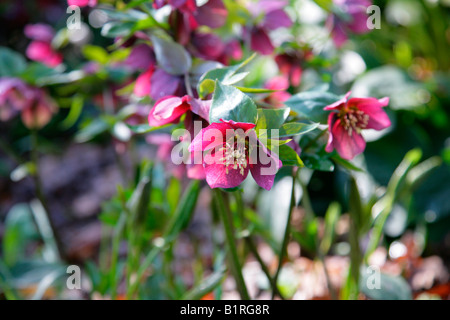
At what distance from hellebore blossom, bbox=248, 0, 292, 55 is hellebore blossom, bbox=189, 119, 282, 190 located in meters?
0.29

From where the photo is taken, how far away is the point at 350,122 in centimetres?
52

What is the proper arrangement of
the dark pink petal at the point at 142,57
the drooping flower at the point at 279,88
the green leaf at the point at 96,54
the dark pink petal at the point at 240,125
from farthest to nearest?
the green leaf at the point at 96,54 → the drooping flower at the point at 279,88 → the dark pink petal at the point at 142,57 → the dark pink petal at the point at 240,125

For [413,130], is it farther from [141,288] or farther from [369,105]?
[141,288]

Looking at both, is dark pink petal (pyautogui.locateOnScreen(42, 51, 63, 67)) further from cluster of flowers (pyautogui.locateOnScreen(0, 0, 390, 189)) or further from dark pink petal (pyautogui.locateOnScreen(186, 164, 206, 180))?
dark pink petal (pyautogui.locateOnScreen(186, 164, 206, 180))

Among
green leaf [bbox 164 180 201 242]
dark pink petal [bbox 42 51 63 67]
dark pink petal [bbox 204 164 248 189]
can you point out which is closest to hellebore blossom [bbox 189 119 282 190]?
dark pink petal [bbox 204 164 248 189]

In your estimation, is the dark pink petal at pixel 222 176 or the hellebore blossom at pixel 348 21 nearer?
the dark pink petal at pixel 222 176

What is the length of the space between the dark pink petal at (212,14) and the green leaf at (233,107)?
0.21 m

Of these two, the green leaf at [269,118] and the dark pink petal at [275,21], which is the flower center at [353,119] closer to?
the green leaf at [269,118]

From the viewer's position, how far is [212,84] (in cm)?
48

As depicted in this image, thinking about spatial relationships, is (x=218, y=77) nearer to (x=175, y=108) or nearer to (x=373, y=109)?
(x=175, y=108)

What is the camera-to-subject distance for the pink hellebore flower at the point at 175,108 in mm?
464

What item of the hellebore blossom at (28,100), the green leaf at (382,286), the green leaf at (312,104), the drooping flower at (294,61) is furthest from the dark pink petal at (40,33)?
the green leaf at (382,286)

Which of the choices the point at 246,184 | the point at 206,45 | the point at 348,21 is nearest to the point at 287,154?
the point at 206,45
